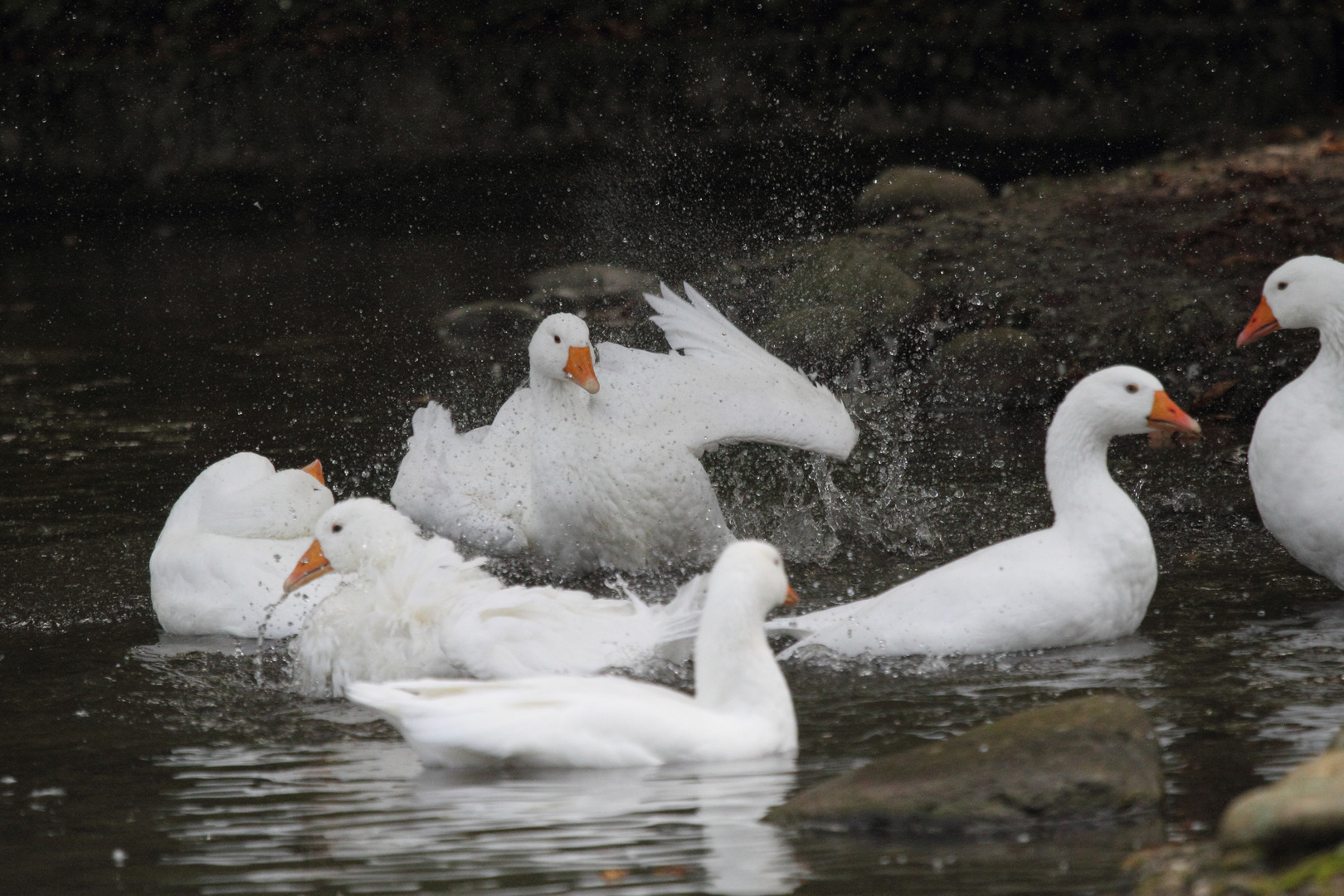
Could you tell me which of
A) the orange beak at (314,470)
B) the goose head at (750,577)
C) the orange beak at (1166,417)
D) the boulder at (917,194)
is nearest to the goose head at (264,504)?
the orange beak at (314,470)

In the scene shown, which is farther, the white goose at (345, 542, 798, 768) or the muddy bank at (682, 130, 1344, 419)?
the muddy bank at (682, 130, 1344, 419)

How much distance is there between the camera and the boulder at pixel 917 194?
591 inches

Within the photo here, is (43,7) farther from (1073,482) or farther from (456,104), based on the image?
(1073,482)

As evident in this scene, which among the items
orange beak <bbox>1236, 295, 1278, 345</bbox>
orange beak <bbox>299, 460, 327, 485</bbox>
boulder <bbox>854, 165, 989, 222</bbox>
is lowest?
orange beak <bbox>299, 460, 327, 485</bbox>

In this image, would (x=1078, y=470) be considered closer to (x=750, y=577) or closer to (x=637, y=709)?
(x=750, y=577)

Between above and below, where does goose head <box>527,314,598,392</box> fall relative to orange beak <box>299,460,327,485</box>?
above

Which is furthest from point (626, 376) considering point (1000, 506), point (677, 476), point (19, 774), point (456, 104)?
point (456, 104)

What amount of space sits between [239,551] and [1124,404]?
3479 mm

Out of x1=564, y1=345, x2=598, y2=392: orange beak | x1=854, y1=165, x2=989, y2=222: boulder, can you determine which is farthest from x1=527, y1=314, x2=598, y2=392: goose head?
x1=854, y1=165, x2=989, y2=222: boulder

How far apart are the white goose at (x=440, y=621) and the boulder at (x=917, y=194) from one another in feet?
31.0

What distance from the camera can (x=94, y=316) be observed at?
13.8 m

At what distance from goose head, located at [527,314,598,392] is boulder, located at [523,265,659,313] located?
5.20 m

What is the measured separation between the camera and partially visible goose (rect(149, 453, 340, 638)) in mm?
6695

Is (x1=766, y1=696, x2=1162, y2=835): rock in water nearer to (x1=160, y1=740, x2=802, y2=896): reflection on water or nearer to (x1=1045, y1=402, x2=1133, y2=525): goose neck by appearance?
(x1=160, y1=740, x2=802, y2=896): reflection on water
